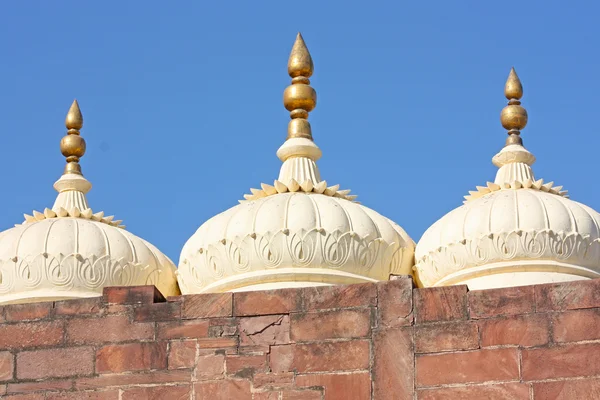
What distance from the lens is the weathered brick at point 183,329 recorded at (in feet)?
53.0

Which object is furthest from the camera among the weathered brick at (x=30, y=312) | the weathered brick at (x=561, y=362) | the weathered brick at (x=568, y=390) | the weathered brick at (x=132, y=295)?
the weathered brick at (x=30, y=312)

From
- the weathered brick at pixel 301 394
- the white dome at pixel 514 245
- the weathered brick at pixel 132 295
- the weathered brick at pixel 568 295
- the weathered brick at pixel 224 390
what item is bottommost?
the weathered brick at pixel 301 394

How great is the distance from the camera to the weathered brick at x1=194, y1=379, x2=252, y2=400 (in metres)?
15.9

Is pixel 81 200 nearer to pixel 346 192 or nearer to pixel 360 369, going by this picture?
pixel 346 192

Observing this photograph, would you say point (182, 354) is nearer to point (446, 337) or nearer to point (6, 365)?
point (6, 365)

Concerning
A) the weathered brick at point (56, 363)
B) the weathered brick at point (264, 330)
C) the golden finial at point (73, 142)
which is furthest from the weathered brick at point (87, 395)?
the golden finial at point (73, 142)

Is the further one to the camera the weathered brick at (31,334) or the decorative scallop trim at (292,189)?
the decorative scallop trim at (292,189)

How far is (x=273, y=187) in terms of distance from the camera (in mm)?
18219

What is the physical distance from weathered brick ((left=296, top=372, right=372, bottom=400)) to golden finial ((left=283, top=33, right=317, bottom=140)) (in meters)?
3.97

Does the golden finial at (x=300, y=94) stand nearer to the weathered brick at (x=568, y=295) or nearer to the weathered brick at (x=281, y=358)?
the weathered brick at (x=281, y=358)

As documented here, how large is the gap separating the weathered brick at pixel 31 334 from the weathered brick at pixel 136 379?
50 centimetres

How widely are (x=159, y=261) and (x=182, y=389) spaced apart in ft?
9.18

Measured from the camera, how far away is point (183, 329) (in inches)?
637

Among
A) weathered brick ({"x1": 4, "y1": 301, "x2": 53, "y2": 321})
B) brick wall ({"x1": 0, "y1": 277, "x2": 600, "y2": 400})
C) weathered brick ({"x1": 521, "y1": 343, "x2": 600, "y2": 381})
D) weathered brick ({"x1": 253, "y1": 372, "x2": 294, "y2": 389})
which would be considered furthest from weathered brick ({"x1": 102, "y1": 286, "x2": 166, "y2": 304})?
weathered brick ({"x1": 521, "y1": 343, "x2": 600, "y2": 381})
